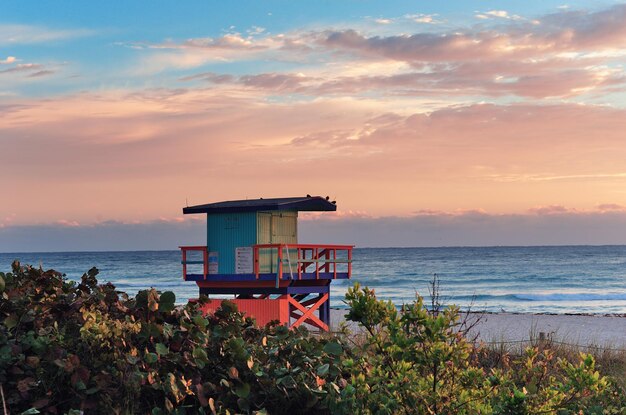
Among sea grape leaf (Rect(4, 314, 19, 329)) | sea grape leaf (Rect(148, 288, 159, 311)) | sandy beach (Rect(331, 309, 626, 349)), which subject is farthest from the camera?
sandy beach (Rect(331, 309, 626, 349))

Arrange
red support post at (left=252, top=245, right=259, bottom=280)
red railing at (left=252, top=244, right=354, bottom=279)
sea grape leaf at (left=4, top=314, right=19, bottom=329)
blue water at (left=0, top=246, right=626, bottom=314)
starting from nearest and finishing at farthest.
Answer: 1. sea grape leaf at (left=4, top=314, right=19, bottom=329)
2. red railing at (left=252, top=244, right=354, bottom=279)
3. red support post at (left=252, top=245, right=259, bottom=280)
4. blue water at (left=0, top=246, right=626, bottom=314)

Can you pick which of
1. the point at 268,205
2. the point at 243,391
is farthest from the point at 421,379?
the point at 268,205

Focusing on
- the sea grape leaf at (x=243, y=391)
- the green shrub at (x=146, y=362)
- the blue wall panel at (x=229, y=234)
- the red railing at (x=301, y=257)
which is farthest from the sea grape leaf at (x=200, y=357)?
the blue wall panel at (x=229, y=234)

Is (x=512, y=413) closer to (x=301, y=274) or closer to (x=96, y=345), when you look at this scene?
(x=96, y=345)

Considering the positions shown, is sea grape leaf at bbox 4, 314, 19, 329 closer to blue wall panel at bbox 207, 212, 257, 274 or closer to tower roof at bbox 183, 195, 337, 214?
tower roof at bbox 183, 195, 337, 214

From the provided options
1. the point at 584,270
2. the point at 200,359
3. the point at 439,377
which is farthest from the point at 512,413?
the point at 584,270

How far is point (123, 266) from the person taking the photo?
342ft

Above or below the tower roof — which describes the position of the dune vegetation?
below

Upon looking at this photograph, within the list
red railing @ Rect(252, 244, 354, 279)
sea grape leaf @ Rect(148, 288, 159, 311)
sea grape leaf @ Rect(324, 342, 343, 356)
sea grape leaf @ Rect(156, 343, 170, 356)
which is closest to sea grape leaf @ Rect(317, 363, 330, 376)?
sea grape leaf @ Rect(324, 342, 343, 356)

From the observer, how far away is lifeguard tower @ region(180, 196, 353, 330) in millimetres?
21234

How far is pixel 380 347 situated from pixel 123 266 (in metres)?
103

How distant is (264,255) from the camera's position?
21.6 m

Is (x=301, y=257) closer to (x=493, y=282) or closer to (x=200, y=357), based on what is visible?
(x=200, y=357)

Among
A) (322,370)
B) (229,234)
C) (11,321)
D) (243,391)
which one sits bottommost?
(243,391)
